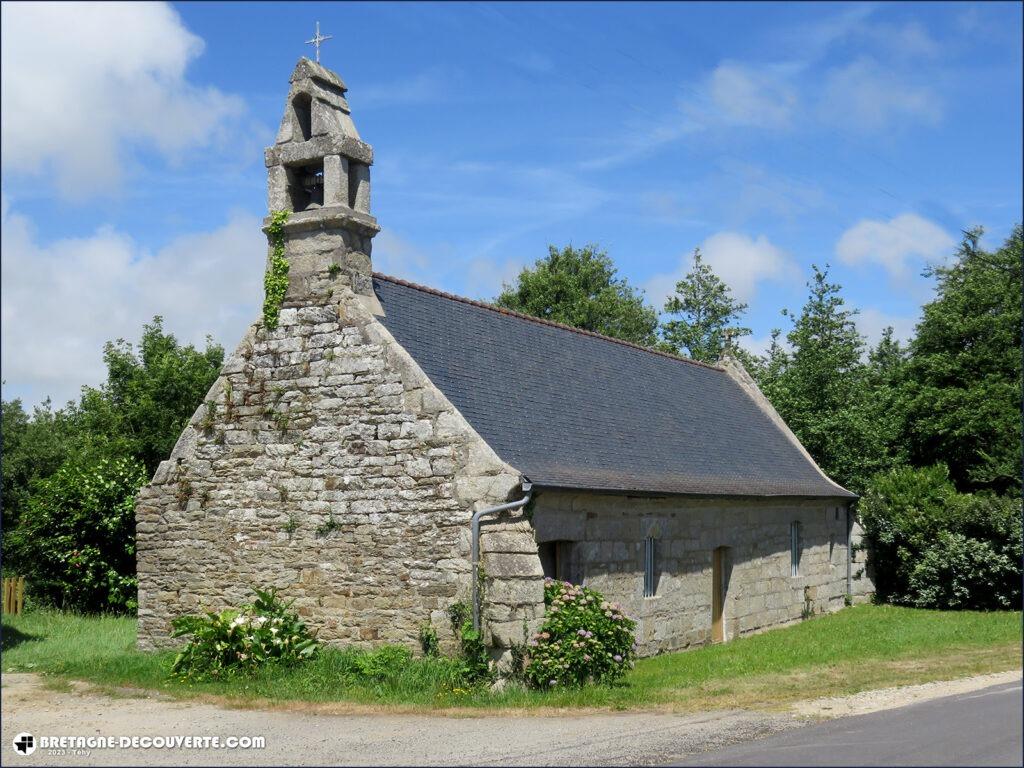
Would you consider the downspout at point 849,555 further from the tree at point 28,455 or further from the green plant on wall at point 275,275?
the tree at point 28,455

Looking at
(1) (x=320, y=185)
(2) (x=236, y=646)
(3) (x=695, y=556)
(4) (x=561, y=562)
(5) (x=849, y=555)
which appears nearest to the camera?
(2) (x=236, y=646)

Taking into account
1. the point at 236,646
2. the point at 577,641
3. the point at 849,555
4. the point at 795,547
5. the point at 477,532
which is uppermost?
the point at 477,532

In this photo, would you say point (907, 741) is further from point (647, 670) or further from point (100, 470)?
point (100, 470)

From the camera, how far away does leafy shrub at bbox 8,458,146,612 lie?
2109 centimetres

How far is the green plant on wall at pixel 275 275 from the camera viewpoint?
15836 millimetres

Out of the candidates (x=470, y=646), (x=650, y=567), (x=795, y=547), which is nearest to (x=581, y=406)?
(x=650, y=567)

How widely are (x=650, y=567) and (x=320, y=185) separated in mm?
7871

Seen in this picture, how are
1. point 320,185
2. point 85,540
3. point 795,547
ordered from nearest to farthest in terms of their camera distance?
point 320,185
point 85,540
point 795,547

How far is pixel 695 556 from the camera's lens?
58.3 ft

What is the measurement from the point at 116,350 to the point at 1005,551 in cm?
2590

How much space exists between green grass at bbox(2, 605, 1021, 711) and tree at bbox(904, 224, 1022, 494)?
38.9 ft

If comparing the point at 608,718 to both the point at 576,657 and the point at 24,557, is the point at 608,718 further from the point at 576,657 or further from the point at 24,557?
the point at 24,557

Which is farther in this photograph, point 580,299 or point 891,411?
point 580,299

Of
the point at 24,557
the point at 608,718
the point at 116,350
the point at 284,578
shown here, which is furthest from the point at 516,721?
the point at 116,350
